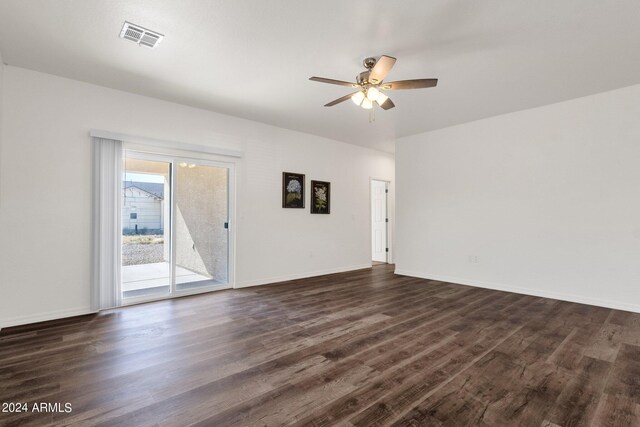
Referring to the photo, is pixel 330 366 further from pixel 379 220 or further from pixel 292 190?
pixel 379 220

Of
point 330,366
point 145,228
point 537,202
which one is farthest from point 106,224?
point 537,202

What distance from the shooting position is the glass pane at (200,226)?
4.68m

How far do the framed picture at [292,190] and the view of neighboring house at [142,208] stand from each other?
2.11 m

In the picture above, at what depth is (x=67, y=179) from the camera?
147 inches

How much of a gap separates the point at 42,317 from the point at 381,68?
4613 millimetres

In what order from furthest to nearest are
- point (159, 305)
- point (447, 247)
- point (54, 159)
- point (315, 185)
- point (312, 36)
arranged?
point (315, 185), point (447, 247), point (159, 305), point (54, 159), point (312, 36)

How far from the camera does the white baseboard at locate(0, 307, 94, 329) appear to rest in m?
3.37

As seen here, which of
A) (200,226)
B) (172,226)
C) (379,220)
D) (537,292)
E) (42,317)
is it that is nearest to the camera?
(42,317)

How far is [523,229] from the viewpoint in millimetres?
4891

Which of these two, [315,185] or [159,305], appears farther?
[315,185]

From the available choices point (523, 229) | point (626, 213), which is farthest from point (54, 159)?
point (626, 213)

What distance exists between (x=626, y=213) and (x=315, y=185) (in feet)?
15.6

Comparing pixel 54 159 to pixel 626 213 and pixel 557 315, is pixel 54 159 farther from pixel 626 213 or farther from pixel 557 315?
pixel 626 213

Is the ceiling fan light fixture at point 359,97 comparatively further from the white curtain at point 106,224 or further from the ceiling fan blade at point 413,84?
the white curtain at point 106,224
